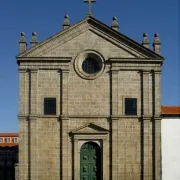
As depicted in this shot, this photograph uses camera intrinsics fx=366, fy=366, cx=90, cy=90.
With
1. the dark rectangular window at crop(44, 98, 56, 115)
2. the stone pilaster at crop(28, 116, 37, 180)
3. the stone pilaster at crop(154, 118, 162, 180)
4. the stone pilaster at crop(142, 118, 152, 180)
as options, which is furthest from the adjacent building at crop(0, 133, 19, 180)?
the stone pilaster at crop(154, 118, 162, 180)

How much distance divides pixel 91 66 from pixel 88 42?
156 centimetres

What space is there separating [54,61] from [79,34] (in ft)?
7.86

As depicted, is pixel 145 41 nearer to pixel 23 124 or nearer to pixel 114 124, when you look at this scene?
pixel 114 124

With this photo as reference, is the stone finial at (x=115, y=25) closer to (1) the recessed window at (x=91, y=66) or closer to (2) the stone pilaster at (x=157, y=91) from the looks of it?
(1) the recessed window at (x=91, y=66)

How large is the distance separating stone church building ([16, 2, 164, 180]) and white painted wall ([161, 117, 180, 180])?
511mm

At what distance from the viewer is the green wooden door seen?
22.6 meters

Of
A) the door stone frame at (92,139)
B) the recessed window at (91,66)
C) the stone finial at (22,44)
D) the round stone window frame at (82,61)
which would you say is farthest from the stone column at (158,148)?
the stone finial at (22,44)

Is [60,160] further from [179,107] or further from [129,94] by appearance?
[179,107]

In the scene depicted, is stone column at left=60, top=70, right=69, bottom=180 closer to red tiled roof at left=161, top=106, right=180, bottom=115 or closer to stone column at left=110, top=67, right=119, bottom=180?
stone column at left=110, top=67, right=119, bottom=180

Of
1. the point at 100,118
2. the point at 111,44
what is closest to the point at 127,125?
the point at 100,118

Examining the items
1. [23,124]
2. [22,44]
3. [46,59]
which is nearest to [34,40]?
[22,44]

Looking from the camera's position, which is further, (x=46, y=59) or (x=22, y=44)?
(x=22, y=44)

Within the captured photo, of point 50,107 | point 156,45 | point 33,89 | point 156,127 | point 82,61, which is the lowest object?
point 156,127

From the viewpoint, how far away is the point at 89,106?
22.9 metres
